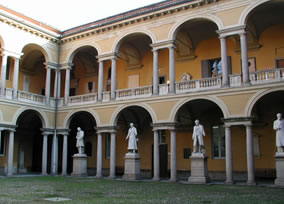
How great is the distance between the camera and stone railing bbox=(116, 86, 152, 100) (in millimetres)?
20853

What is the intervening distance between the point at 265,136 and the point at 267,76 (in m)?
4.76

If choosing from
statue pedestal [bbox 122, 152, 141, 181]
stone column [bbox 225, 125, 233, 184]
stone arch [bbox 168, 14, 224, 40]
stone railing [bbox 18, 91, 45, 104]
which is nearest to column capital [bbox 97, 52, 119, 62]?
stone arch [bbox 168, 14, 224, 40]

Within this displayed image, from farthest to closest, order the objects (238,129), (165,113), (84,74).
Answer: (84,74), (238,129), (165,113)

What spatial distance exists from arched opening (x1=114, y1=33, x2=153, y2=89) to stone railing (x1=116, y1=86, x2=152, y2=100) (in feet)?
11.3

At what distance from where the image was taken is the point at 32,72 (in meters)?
27.5

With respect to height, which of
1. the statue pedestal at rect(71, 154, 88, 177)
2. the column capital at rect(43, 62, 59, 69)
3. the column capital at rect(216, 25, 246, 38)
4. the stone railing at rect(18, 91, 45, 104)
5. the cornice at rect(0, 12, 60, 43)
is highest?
the cornice at rect(0, 12, 60, 43)

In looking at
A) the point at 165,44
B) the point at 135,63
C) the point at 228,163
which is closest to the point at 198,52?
the point at 165,44

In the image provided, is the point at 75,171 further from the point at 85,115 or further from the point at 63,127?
the point at 85,115

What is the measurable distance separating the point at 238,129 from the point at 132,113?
7.48 metres

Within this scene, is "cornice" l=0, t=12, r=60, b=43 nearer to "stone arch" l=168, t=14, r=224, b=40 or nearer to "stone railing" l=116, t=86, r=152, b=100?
"stone railing" l=116, t=86, r=152, b=100

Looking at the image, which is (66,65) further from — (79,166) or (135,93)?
(79,166)

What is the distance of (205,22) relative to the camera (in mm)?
20734

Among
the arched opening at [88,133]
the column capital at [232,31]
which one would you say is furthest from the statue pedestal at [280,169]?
the arched opening at [88,133]

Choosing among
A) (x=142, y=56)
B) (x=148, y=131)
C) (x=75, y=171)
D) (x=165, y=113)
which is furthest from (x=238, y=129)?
(x=75, y=171)
